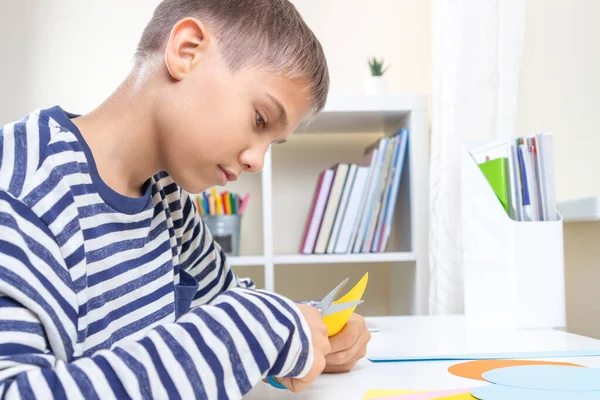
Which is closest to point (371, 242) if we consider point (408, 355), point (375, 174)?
point (375, 174)

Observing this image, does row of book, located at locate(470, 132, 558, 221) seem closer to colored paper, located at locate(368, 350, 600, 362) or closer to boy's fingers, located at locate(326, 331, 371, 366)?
colored paper, located at locate(368, 350, 600, 362)

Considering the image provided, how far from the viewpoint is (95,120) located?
0.70m

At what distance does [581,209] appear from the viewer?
3.78ft

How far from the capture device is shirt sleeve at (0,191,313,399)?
458 millimetres

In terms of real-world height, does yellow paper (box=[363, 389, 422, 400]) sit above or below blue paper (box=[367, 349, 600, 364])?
below

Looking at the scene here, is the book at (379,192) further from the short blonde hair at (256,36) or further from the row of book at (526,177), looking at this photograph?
the short blonde hair at (256,36)

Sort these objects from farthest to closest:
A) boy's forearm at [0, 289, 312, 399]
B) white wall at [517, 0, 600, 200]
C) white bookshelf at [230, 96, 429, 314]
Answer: white bookshelf at [230, 96, 429, 314] < white wall at [517, 0, 600, 200] < boy's forearm at [0, 289, 312, 399]

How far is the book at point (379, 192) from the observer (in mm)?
1735

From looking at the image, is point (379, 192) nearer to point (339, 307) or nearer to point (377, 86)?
point (377, 86)

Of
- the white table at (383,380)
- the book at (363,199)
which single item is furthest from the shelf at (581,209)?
the book at (363,199)

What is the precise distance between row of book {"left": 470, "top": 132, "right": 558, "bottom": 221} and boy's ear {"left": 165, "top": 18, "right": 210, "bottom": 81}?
59 centimetres

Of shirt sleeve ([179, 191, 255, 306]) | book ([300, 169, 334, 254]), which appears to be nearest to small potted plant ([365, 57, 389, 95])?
book ([300, 169, 334, 254])

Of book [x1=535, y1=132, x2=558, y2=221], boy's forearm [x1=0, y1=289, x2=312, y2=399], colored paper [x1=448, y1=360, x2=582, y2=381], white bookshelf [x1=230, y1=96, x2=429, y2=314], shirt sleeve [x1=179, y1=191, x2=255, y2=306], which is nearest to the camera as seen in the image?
boy's forearm [x1=0, y1=289, x2=312, y2=399]

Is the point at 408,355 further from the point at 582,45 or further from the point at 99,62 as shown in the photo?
the point at 99,62
